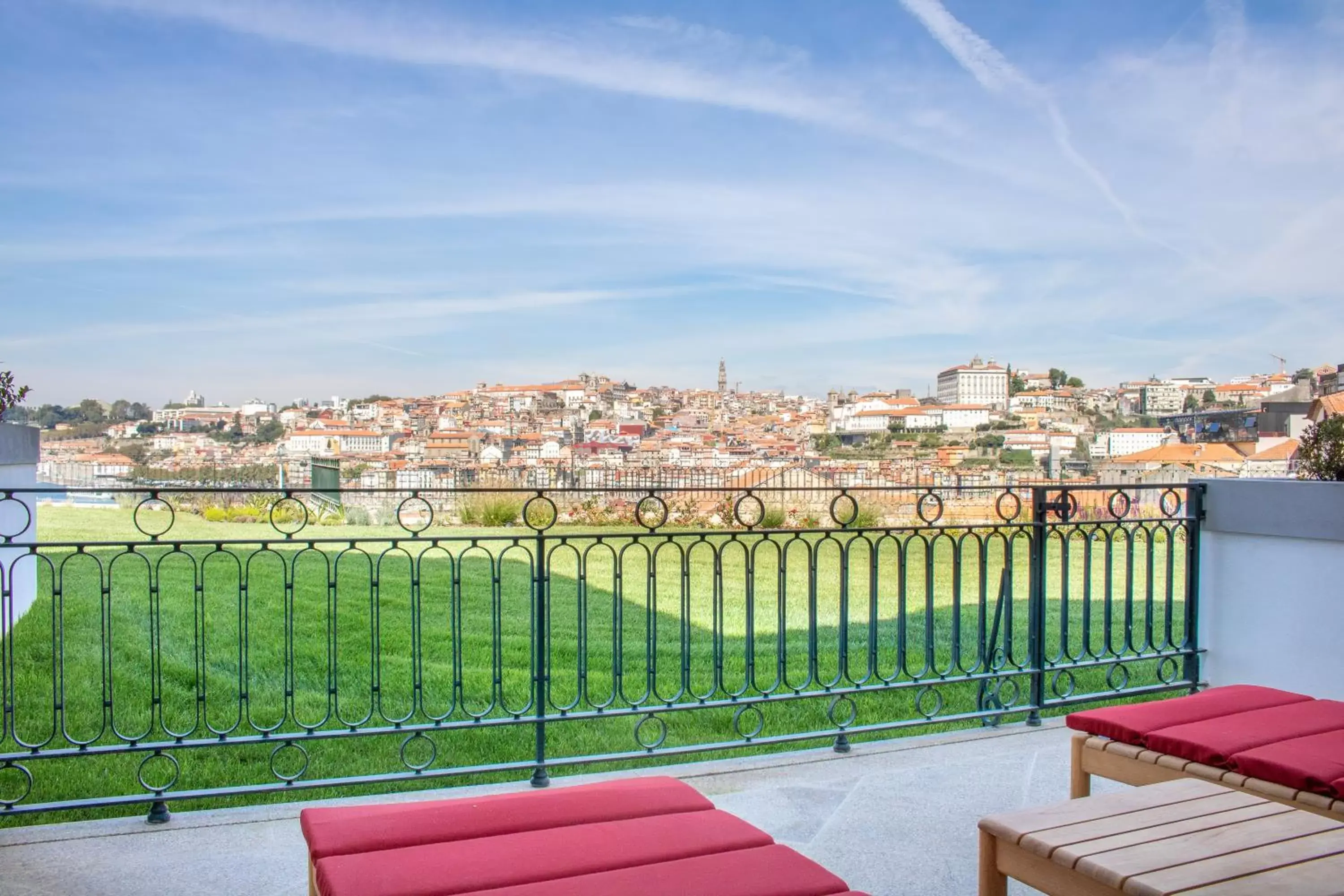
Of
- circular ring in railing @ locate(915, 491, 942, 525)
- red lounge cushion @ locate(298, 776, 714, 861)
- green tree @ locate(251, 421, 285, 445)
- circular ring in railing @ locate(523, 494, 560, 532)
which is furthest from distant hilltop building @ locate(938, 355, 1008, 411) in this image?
red lounge cushion @ locate(298, 776, 714, 861)

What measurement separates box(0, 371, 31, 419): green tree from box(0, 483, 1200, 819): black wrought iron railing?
1.72ft

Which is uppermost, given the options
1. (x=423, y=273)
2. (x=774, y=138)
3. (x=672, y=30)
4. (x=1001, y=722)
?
(x=672, y=30)

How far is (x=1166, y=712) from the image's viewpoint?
8.57 feet

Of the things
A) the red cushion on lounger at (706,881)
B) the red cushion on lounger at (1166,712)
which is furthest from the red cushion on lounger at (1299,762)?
the red cushion on lounger at (706,881)

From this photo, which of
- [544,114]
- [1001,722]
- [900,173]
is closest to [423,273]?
[544,114]

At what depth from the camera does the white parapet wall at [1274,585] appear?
12.5ft

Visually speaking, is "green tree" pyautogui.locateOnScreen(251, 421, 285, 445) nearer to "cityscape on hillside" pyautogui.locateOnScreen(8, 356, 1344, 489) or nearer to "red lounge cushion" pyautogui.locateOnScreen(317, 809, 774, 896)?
"cityscape on hillside" pyautogui.locateOnScreen(8, 356, 1344, 489)

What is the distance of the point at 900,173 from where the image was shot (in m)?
19.8

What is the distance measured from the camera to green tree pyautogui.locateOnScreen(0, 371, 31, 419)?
4777 millimetres

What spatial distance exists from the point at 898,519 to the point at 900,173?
10.0 metres

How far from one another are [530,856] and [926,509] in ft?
8.85

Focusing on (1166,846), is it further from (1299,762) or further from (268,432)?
(268,432)

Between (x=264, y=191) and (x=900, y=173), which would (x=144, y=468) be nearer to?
(x=264, y=191)

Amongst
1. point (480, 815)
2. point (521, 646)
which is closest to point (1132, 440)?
point (521, 646)
